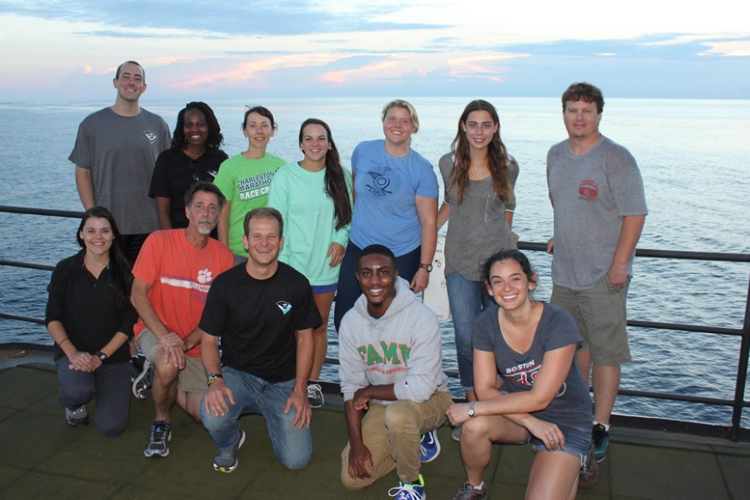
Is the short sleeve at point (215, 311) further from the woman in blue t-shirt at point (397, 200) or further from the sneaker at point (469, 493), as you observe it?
the sneaker at point (469, 493)

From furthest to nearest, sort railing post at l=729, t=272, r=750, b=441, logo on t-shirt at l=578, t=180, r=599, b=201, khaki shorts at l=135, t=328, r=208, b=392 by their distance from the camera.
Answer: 1. khaki shorts at l=135, t=328, r=208, b=392
2. railing post at l=729, t=272, r=750, b=441
3. logo on t-shirt at l=578, t=180, r=599, b=201

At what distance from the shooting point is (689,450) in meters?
3.69

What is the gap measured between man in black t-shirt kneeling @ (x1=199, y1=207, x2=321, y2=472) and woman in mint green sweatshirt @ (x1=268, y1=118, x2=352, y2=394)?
33cm

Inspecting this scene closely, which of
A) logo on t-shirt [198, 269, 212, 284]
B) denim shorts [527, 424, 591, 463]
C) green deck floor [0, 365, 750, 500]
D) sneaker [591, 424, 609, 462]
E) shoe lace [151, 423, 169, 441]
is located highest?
logo on t-shirt [198, 269, 212, 284]

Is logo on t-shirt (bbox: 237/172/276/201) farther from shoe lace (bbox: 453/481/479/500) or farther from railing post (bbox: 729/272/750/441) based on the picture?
railing post (bbox: 729/272/750/441)

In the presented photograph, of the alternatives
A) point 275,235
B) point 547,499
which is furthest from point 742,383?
point 275,235

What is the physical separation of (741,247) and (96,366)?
3376 cm

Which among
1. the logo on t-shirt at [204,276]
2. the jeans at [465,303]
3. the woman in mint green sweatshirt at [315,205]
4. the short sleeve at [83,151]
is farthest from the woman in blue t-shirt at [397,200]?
the short sleeve at [83,151]

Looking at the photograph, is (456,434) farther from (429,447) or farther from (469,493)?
(469,493)

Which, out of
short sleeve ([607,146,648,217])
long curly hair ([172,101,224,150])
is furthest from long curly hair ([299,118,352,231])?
short sleeve ([607,146,648,217])

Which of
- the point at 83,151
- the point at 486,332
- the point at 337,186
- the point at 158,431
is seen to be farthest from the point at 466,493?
the point at 83,151

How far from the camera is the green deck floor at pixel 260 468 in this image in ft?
11.0

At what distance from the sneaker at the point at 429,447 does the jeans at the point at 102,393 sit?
1.79 meters

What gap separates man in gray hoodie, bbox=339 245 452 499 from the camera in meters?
3.29
